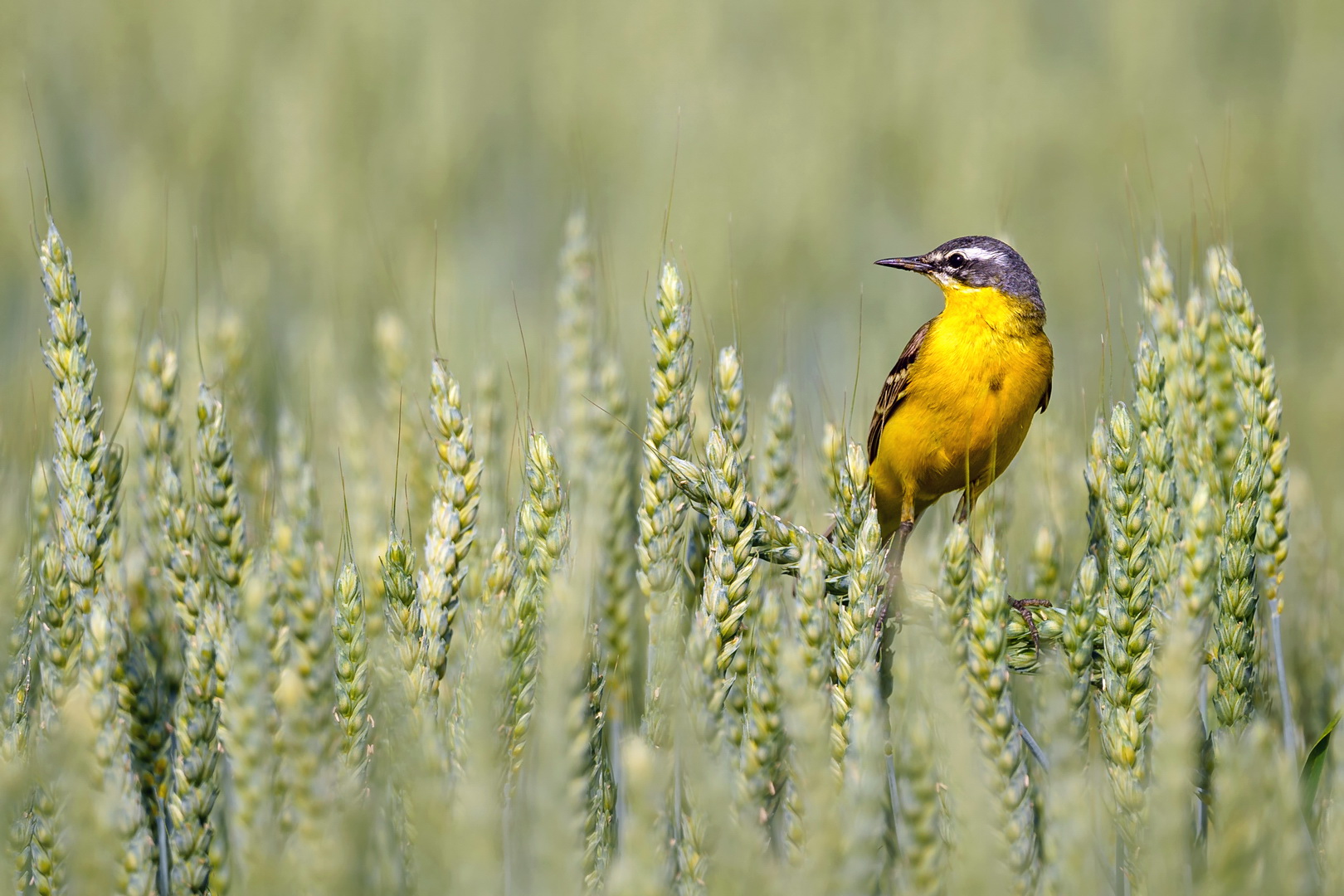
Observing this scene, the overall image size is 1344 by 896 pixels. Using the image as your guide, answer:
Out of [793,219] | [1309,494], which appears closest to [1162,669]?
[1309,494]

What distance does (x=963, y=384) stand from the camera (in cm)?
387

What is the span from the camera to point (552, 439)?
3443 millimetres

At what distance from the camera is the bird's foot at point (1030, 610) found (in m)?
2.85

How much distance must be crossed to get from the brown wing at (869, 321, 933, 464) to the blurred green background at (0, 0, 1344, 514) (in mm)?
229

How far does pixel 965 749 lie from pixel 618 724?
1.27 meters

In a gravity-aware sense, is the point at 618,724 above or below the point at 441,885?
above

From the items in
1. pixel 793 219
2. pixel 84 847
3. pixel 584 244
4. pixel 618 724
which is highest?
pixel 793 219

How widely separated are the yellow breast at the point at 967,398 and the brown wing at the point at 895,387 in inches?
1.1

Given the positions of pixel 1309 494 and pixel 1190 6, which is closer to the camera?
pixel 1309 494

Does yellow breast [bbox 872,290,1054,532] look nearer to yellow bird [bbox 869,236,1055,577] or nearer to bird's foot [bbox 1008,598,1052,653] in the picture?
yellow bird [bbox 869,236,1055,577]

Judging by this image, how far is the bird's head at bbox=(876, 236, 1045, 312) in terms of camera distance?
159 inches

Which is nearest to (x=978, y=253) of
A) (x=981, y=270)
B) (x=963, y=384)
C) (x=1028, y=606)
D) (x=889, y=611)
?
(x=981, y=270)

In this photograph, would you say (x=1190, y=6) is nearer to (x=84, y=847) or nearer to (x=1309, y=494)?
(x=1309, y=494)

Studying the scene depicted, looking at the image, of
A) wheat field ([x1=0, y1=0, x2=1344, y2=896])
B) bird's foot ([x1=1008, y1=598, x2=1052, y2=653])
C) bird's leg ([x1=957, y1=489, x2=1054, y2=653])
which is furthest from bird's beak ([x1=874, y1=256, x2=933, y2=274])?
bird's foot ([x1=1008, y1=598, x2=1052, y2=653])
